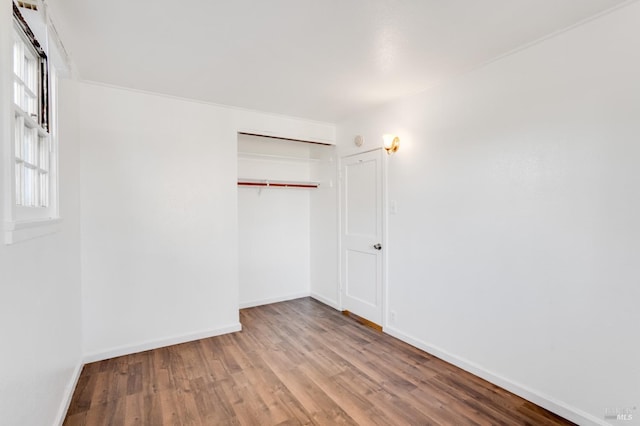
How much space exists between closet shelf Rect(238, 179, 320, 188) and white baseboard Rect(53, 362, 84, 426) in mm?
2482

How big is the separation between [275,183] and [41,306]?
307 cm

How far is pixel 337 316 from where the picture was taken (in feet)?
13.0

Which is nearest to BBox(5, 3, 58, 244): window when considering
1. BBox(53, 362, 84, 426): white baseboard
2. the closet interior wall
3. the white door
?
BBox(53, 362, 84, 426): white baseboard

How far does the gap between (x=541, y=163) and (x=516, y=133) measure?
0.95 ft

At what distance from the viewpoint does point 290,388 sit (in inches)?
94.2

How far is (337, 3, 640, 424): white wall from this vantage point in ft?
5.93

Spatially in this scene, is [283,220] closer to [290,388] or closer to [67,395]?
[290,388]

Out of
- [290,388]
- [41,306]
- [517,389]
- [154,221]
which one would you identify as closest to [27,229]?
[41,306]

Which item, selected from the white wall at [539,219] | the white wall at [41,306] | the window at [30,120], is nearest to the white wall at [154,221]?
the white wall at [41,306]

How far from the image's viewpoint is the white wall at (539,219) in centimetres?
181

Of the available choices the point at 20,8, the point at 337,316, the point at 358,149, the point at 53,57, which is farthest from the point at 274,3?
the point at 337,316

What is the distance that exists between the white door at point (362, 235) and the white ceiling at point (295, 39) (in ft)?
3.38

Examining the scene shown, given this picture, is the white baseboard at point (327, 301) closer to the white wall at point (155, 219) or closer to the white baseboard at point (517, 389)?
the white baseboard at point (517, 389)

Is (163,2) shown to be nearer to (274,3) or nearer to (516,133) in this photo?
(274,3)
